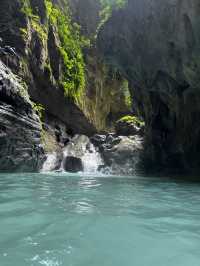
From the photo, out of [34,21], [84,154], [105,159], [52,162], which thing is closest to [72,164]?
[52,162]

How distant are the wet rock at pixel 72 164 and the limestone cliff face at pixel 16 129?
295 cm

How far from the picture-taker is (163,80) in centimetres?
1460

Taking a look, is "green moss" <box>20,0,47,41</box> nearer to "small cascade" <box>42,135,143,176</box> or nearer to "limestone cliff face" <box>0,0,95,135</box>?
"limestone cliff face" <box>0,0,95,135</box>

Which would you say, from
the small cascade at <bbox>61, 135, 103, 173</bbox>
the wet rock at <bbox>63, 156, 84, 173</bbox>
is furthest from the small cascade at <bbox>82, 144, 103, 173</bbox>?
the wet rock at <bbox>63, 156, 84, 173</bbox>

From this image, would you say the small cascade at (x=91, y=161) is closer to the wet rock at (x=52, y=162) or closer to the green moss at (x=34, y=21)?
the wet rock at (x=52, y=162)

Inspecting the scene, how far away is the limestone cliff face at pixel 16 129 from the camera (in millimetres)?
13477

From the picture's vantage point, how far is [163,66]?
44.2 feet

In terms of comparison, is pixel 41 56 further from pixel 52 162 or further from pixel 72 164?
pixel 72 164

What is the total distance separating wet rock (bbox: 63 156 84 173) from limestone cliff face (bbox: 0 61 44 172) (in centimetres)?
295

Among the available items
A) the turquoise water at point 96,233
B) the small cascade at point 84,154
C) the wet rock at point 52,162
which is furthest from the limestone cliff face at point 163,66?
the turquoise water at point 96,233

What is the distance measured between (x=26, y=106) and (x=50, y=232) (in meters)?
11.7

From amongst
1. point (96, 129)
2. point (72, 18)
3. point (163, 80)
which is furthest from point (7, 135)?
point (72, 18)

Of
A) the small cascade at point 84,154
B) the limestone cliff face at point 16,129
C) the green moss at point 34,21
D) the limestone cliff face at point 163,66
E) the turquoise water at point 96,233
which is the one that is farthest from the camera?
the green moss at point 34,21

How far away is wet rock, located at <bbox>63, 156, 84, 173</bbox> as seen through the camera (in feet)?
57.9
